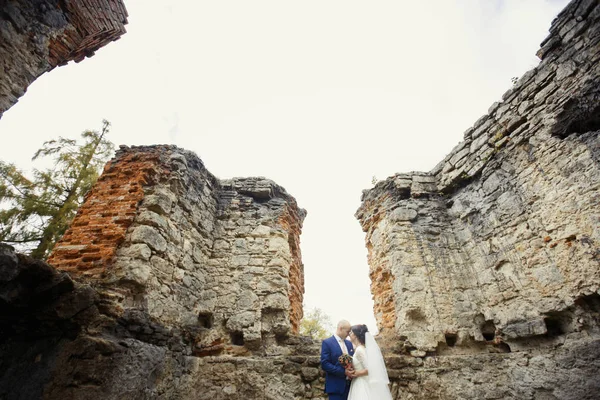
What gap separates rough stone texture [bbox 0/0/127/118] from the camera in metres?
2.52

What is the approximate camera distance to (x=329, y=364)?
3.51 metres

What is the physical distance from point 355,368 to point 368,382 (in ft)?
0.65

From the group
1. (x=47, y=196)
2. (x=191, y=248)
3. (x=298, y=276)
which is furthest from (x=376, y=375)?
(x=47, y=196)

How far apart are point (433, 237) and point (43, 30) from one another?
585 centimetres

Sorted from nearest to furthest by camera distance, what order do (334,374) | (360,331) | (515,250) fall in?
(334,374)
(360,331)
(515,250)

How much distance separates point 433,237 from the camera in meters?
5.25

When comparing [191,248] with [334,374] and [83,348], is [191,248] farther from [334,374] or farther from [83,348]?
[334,374]

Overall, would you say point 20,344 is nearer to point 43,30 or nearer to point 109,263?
point 109,263

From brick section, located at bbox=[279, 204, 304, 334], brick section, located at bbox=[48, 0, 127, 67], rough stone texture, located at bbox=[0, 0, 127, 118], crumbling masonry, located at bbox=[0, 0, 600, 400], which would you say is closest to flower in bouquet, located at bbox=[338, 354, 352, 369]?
crumbling masonry, located at bbox=[0, 0, 600, 400]

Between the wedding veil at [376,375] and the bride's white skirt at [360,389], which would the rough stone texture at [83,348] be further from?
the wedding veil at [376,375]

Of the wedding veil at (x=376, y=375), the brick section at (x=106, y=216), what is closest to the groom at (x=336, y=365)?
the wedding veil at (x=376, y=375)

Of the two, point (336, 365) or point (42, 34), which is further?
point (336, 365)

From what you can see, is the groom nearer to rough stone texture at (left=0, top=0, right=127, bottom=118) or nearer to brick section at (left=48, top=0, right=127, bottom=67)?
rough stone texture at (left=0, top=0, right=127, bottom=118)

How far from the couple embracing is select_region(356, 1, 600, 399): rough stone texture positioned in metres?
0.97
